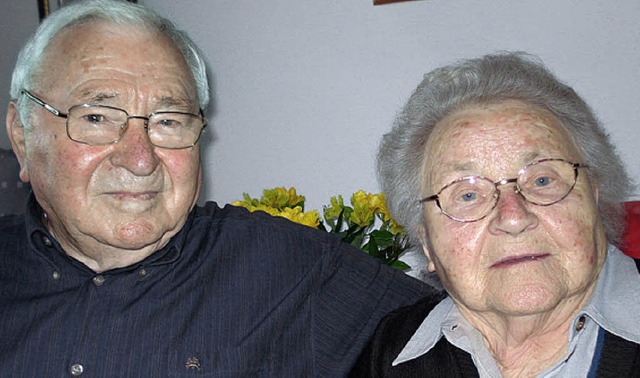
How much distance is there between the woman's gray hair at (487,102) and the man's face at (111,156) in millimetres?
504

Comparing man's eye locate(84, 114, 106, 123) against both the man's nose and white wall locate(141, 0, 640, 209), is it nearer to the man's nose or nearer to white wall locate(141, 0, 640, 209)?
the man's nose

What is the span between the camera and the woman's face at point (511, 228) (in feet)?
4.44

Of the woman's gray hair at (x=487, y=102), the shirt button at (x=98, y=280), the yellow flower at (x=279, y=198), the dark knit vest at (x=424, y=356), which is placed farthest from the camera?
the yellow flower at (x=279, y=198)

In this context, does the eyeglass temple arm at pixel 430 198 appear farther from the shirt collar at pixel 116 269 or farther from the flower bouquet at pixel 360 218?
the shirt collar at pixel 116 269

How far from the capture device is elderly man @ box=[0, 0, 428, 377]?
5.16 ft

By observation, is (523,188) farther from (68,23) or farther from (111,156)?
(68,23)

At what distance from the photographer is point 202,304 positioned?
1.64 metres

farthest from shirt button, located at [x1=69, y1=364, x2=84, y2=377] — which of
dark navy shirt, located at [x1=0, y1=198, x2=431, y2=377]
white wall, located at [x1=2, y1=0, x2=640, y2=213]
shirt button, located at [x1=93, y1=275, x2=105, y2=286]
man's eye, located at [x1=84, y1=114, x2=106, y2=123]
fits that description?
white wall, located at [x1=2, y1=0, x2=640, y2=213]

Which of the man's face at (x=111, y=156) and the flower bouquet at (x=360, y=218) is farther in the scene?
the flower bouquet at (x=360, y=218)

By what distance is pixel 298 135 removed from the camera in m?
2.74

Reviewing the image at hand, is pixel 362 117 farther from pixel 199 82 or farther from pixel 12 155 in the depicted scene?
pixel 12 155

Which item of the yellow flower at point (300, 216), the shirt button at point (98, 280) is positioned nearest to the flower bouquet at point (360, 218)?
the yellow flower at point (300, 216)

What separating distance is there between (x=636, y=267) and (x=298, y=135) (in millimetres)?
1522

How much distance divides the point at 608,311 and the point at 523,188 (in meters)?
0.28
